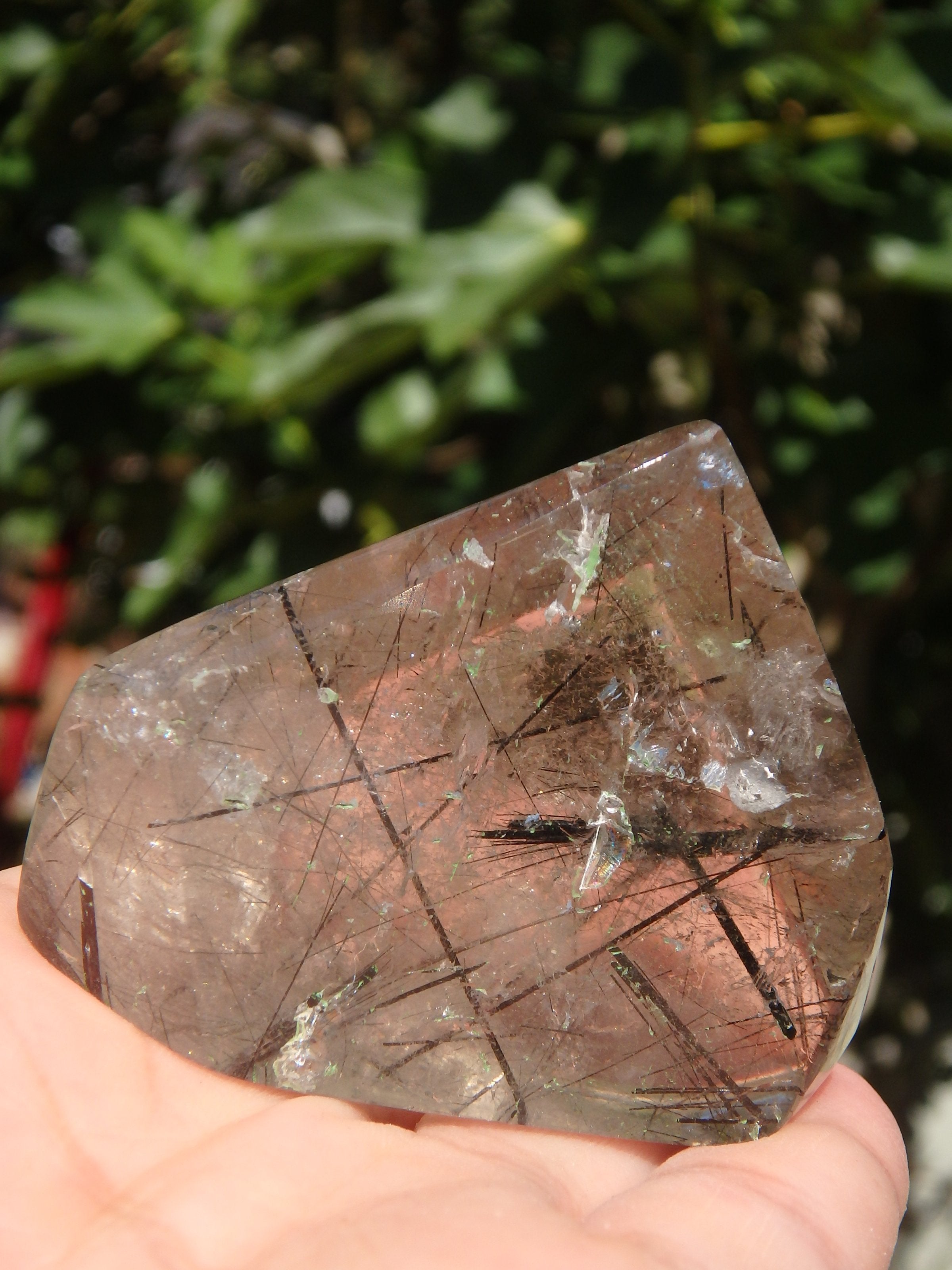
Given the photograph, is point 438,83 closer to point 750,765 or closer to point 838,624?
point 838,624

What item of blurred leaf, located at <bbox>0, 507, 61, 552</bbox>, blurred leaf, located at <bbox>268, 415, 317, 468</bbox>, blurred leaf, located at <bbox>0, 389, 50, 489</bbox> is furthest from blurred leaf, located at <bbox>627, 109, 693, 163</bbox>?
blurred leaf, located at <bbox>0, 507, 61, 552</bbox>

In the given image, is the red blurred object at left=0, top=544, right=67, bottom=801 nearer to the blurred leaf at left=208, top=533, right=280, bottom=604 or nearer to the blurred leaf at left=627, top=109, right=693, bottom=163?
the blurred leaf at left=208, top=533, right=280, bottom=604

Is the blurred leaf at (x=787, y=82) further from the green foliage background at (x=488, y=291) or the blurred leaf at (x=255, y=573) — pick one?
the blurred leaf at (x=255, y=573)

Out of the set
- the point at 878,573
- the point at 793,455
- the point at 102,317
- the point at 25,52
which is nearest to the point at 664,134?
the point at 793,455

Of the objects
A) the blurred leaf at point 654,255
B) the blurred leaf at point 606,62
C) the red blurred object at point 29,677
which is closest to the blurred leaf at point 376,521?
the blurred leaf at point 654,255

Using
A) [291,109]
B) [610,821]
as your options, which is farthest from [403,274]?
[291,109]

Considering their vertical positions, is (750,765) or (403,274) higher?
(403,274)
